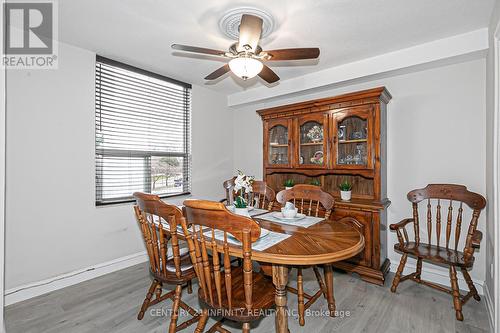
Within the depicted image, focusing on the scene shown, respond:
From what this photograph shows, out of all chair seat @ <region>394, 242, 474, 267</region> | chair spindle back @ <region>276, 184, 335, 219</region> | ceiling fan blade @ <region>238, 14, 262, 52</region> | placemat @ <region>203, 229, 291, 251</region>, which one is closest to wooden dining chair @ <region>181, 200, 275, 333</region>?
placemat @ <region>203, 229, 291, 251</region>

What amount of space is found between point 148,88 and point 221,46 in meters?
1.26

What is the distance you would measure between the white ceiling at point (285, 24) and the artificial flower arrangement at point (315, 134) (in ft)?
2.61

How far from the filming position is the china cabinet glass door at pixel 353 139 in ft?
9.26

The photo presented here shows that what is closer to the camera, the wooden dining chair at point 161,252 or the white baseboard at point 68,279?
the wooden dining chair at point 161,252

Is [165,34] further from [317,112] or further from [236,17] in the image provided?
[317,112]

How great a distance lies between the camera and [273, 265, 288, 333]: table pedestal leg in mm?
1430

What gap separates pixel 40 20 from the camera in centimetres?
217

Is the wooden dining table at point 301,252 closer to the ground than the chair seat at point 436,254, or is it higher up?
higher up

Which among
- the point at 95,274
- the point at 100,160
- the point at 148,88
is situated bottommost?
the point at 95,274

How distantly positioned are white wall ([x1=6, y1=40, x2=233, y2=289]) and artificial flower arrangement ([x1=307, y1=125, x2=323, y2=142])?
2.44m

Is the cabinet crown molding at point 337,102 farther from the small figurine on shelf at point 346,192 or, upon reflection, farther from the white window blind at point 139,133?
the white window blind at point 139,133

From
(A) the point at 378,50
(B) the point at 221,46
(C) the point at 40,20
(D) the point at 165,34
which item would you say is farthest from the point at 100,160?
(A) the point at 378,50

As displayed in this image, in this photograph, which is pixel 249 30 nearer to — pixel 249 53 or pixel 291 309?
pixel 249 53

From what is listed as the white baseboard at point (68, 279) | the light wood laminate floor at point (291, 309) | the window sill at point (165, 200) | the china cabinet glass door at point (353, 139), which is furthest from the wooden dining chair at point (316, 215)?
the white baseboard at point (68, 279)
